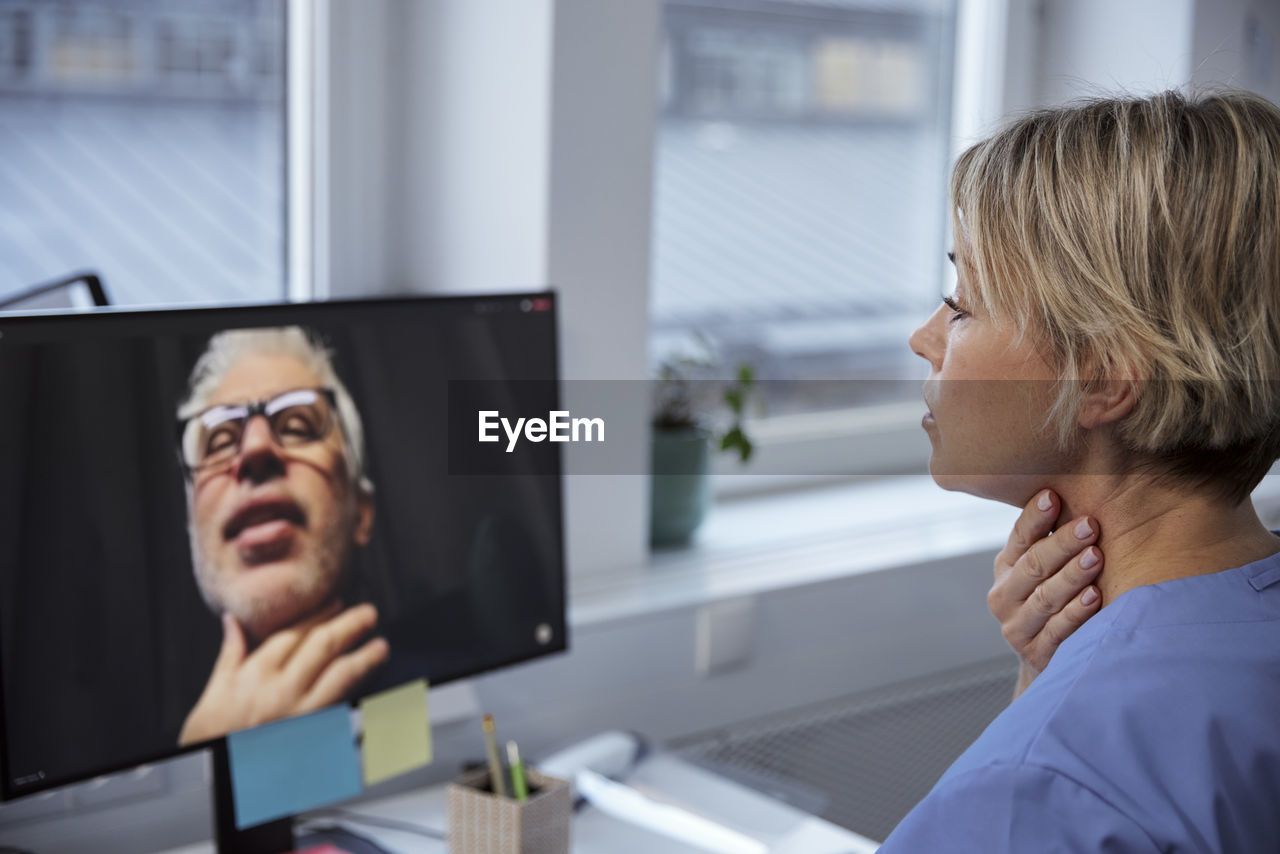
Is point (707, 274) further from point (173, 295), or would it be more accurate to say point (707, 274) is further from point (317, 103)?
point (173, 295)

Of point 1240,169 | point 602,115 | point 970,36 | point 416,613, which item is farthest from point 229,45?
point 970,36

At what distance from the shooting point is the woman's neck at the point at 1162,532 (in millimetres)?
846

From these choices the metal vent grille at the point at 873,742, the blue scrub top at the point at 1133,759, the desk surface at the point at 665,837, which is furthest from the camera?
the metal vent grille at the point at 873,742

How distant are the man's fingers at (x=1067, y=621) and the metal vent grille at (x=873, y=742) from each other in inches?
33.1

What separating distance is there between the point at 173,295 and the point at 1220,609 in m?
1.29

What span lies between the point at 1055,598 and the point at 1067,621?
0.06 feet

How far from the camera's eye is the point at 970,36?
240cm

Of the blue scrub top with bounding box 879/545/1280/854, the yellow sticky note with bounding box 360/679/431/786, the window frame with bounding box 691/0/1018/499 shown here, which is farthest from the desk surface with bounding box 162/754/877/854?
the window frame with bounding box 691/0/1018/499

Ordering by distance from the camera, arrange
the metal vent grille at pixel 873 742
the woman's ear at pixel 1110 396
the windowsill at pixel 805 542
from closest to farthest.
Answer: the woman's ear at pixel 1110 396 < the windowsill at pixel 805 542 < the metal vent grille at pixel 873 742

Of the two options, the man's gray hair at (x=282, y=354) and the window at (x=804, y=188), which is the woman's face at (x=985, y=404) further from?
the window at (x=804, y=188)

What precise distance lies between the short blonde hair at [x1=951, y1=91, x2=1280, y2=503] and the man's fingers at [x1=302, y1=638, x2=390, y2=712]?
0.61 metres

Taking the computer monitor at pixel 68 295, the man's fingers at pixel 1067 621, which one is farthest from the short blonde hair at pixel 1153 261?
the computer monitor at pixel 68 295

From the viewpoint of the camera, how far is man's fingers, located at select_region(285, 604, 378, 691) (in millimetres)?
1100

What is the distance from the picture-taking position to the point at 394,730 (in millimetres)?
1188
